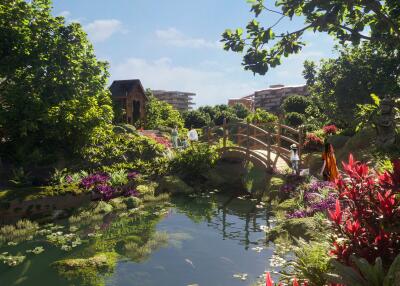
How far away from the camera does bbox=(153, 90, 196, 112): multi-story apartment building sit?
7588cm

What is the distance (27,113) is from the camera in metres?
16.6

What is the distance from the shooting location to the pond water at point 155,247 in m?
8.47

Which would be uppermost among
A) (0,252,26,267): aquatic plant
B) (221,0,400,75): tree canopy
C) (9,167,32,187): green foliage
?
(221,0,400,75): tree canopy

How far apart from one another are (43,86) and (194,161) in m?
7.74

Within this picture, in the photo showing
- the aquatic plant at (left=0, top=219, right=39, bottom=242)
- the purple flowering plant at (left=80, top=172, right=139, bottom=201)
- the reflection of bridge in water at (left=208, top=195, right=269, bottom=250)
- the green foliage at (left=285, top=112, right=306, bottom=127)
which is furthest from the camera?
the green foliage at (left=285, top=112, right=306, bottom=127)

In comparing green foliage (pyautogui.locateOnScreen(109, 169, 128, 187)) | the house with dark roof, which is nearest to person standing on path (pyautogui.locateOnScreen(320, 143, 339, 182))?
green foliage (pyautogui.locateOnScreen(109, 169, 128, 187))

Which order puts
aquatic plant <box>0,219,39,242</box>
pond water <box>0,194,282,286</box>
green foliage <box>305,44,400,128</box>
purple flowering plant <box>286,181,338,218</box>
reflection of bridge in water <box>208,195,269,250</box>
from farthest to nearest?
green foliage <box>305,44,400,128</box> → aquatic plant <box>0,219,39,242</box> → reflection of bridge in water <box>208,195,269,250</box> → purple flowering plant <box>286,181,338,218</box> → pond water <box>0,194,282,286</box>

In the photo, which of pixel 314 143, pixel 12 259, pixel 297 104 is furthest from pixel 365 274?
pixel 297 104

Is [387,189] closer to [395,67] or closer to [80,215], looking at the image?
[80,215]

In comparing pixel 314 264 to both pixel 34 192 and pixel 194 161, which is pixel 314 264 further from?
pixel 194 161

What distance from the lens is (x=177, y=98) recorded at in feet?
255

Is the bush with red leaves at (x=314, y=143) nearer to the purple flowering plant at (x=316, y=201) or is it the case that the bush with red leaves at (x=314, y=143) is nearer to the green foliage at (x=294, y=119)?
the purple flowering plant at (x=316, y=201)

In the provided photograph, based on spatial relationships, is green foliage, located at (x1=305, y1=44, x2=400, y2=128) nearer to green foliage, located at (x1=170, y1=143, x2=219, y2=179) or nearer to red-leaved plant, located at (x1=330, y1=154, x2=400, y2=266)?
green foliage, located at (x1=170, y1=143, x2=219, y2=179)

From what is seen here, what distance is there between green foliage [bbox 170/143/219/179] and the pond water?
3.58 meters
